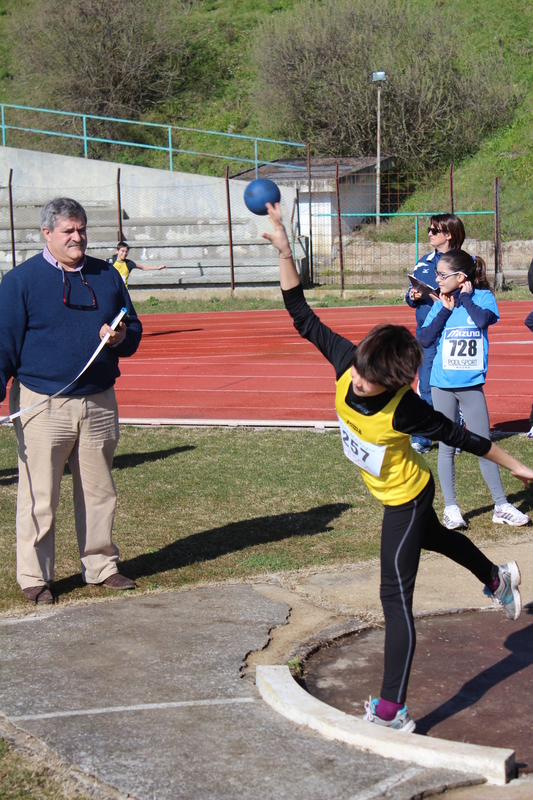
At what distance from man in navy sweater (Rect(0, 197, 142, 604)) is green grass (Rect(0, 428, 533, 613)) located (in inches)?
13.3

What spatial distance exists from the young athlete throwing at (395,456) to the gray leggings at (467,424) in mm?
2648

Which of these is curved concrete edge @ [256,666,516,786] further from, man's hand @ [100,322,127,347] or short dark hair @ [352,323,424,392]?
man's hand @ [100,322,127,347]

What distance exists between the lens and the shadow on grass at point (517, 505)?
21.8 ft

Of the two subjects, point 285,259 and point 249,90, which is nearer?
point 285,259

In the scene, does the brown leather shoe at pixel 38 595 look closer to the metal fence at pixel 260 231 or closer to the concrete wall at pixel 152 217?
the metal fence at pixel 260 231

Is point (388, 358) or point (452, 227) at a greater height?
point (452, 227)

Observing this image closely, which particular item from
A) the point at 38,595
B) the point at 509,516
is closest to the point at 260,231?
the point at 509,516

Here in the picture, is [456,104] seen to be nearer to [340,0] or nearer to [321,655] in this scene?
[340,0]

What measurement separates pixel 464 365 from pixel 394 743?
3561mm

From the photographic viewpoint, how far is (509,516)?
6359mm

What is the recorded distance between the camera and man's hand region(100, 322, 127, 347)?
16.0ft

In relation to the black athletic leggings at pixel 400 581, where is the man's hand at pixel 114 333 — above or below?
A: above

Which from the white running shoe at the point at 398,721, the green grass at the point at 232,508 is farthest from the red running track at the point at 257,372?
the white running shoe at the point at 398,721

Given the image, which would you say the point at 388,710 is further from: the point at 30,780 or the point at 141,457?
the point at 141,457
